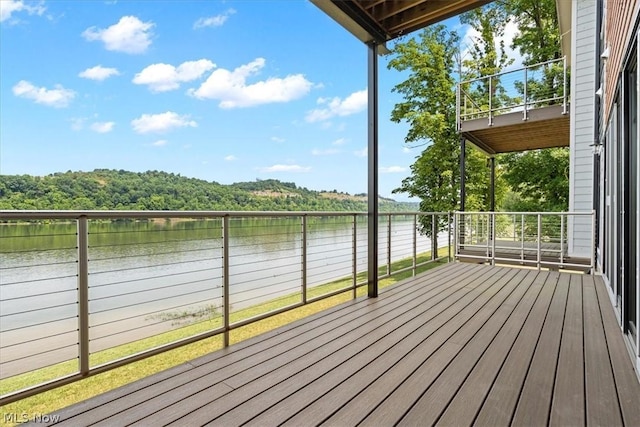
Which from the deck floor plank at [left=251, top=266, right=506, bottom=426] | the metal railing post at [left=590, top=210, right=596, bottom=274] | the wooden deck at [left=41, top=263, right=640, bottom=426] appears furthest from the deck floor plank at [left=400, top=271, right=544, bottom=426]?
the metal railing post at [left=590, top=210, right=596, bottom=274]

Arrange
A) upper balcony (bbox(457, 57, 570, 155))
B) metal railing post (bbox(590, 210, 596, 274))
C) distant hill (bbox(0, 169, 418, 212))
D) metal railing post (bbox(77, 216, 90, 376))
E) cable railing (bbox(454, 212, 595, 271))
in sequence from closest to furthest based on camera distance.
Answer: metal railing post (bbox(77, 216, 90, 376)) → metal railing post (bbox(590, 210, 596, 274)) → cable railing (bbox(454, 212, 595, 271)) → distant hill (bbox(0, 169, 418, 212)) → upper balcony (bbox(457, 57, 570, 155))

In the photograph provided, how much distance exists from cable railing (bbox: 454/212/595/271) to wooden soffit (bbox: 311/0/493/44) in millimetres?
3548

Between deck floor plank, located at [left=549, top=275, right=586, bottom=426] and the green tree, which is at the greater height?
the green tree

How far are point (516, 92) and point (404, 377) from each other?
356 inches

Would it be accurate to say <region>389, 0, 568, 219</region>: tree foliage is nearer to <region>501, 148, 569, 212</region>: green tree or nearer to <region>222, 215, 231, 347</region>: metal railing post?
<region>501, 148, 569, 212</region>: green tree

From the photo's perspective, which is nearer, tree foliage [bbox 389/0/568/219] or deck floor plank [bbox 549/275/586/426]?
deck floor plank [bbox 549/275/586/426]

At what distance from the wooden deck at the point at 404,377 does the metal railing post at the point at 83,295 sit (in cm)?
21

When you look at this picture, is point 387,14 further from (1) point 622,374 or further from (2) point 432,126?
(2) point 432,126

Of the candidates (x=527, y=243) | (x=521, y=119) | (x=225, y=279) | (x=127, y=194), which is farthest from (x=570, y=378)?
(x=127, y=194)

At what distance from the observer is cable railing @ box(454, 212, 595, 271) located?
5.54 m

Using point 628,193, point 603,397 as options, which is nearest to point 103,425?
point 603,397

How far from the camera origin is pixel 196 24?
25.8 m

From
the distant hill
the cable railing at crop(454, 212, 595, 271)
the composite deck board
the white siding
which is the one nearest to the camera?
the composite deck board

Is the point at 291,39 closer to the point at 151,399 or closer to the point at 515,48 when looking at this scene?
the point at 515,48
